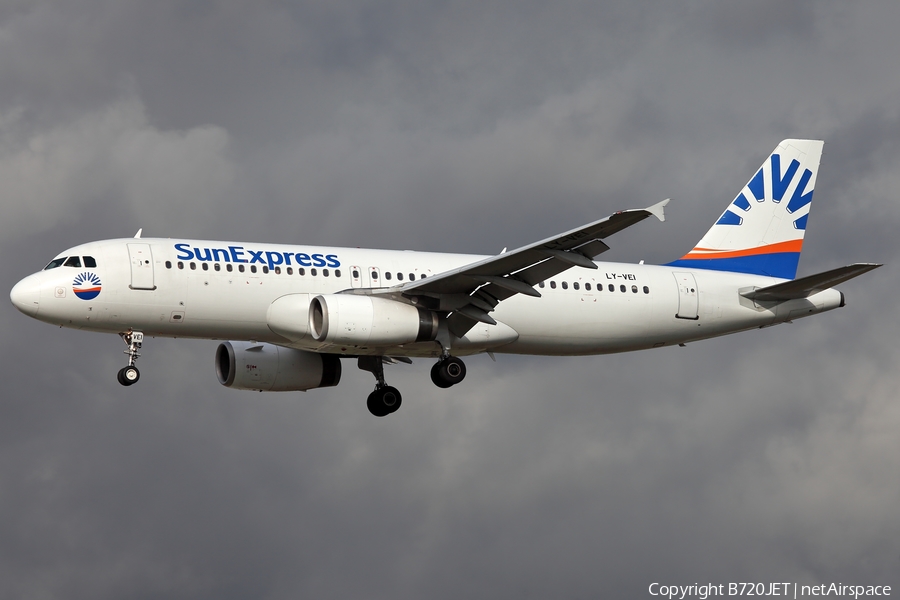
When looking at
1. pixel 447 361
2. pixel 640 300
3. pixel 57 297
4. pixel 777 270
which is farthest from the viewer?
pixel 777 270

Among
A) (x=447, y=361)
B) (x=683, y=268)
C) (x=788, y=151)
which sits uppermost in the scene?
(x=788, y=151)

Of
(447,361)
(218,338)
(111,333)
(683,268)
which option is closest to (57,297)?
(111,333)

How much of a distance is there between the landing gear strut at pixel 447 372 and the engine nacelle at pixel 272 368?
5542mm

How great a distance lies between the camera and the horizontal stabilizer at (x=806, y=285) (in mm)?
39562

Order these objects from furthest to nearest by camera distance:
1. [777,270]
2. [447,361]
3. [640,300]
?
[777,270]
[640,300]
[447,361]

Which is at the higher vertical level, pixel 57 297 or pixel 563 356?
pixel 57 297

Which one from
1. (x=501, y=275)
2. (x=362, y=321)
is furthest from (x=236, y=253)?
(x=501, y=275)

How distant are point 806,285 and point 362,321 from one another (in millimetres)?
14970

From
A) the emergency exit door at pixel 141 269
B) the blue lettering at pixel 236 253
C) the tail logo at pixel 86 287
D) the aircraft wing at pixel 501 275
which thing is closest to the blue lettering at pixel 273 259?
the blue lettering at pixel 236 253

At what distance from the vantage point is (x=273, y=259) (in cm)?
3891

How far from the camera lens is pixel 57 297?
122ft

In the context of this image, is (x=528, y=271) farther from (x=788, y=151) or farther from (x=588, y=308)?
(x=788, y=151)

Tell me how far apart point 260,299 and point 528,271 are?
7921 mm

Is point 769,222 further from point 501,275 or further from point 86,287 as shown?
point 86,287
